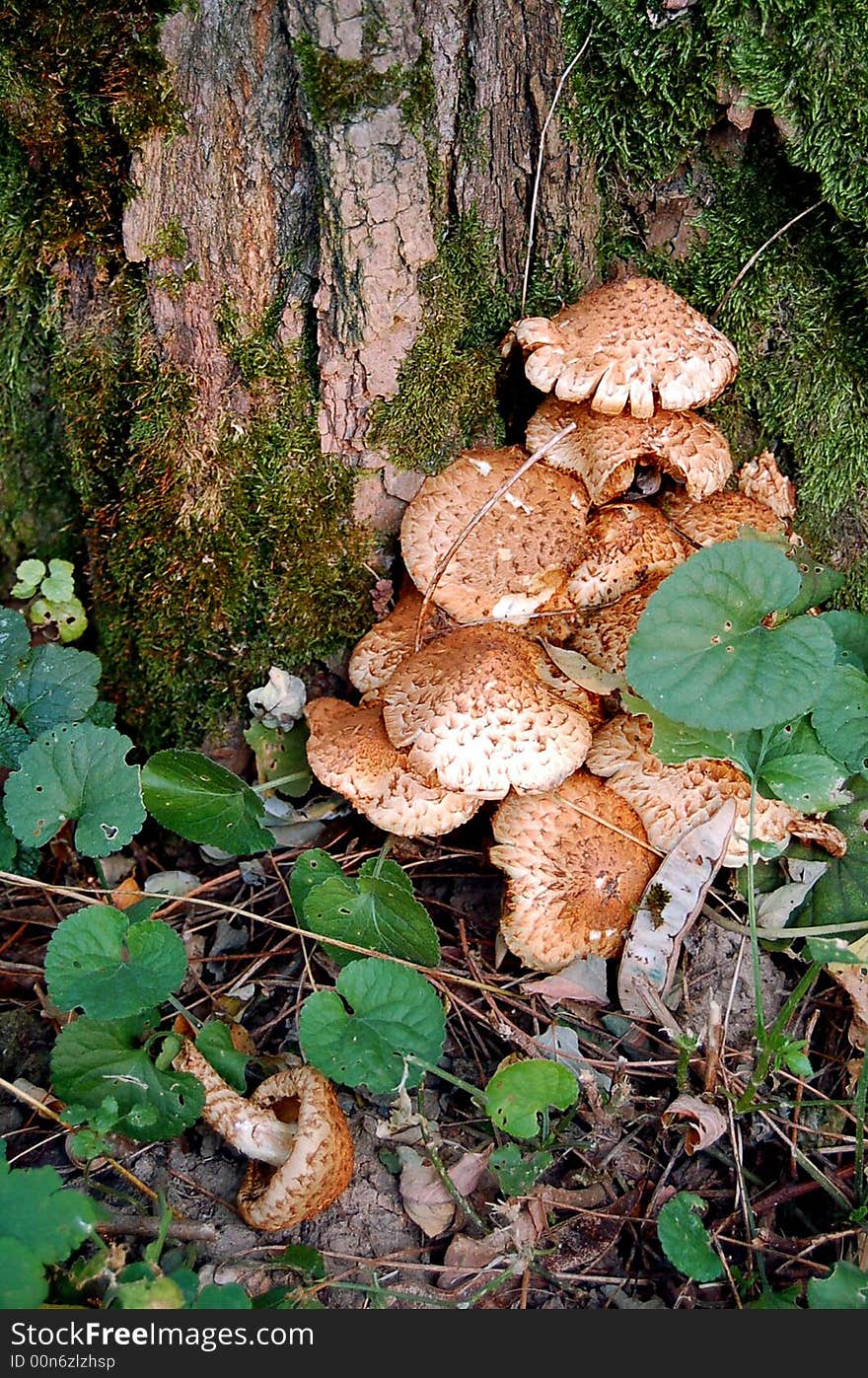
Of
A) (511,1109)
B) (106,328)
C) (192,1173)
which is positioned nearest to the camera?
(511,1109)

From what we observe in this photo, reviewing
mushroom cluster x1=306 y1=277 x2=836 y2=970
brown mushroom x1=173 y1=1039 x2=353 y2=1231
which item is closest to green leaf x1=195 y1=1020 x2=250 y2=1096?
brown mushroom x1=173 y1=1039 x2=353 y2=1231

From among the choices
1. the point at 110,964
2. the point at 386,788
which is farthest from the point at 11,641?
the point at 386,788

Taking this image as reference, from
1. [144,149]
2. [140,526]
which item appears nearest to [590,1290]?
[140,526]

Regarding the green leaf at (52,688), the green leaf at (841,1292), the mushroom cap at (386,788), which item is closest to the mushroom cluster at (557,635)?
the mushroom cap at (386,788)

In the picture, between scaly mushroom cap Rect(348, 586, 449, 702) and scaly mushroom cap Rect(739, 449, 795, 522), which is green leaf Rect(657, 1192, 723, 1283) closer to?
scaly mushroom cap Rect(348, 586, 449, 702)

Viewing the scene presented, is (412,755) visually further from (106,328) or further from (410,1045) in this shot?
(106,328)

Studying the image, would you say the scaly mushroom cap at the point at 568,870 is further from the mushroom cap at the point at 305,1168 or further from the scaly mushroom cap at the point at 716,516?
the scaly mushroom cap at the point at 716,516
